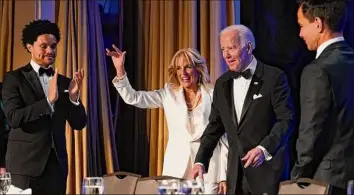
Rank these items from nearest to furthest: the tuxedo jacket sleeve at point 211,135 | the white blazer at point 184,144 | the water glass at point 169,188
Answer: the water glass at point 169,188 → the tuxedo jacket sleeve at point 211,135 → the white blazer at point 184,144

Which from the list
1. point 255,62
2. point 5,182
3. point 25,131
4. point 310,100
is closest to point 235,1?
point 255,62

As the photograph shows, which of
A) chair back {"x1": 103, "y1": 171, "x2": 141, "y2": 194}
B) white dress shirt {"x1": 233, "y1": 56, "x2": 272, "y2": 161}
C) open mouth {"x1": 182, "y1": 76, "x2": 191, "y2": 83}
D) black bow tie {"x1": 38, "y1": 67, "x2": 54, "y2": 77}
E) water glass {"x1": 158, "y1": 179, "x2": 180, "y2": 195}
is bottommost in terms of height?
chair back {"x1": 103, "y1": 171, "x2": 141, "y2": 194}

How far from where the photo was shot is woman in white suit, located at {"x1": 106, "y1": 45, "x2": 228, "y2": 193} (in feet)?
14.1

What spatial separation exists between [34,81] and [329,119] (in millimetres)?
2043

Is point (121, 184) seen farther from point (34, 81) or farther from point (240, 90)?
point (34, 81)

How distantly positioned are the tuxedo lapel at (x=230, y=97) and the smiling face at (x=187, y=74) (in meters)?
0.68

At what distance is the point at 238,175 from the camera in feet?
11.8

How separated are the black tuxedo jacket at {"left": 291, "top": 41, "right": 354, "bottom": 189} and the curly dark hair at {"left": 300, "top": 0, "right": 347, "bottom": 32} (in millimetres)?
139

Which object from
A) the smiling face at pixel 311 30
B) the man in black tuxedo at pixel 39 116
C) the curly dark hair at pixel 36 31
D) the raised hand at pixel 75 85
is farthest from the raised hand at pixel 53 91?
the smiling face at pixel 311 30

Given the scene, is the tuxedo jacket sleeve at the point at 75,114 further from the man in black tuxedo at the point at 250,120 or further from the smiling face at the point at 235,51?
the smiling face at the point at 235,51

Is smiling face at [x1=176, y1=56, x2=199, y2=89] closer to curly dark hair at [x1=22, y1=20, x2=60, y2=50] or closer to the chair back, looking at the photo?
curly dark hair at [x1=22, y1=20, x2=60, y2=50]

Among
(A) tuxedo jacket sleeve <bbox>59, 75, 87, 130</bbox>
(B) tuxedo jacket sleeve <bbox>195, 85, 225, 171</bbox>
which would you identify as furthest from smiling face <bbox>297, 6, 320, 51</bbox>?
(A) tuxedo jacket sleeve <bbox>59, 75, 87, 130</bbox>

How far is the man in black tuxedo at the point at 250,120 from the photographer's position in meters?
3.57

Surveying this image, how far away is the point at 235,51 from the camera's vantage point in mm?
3779
